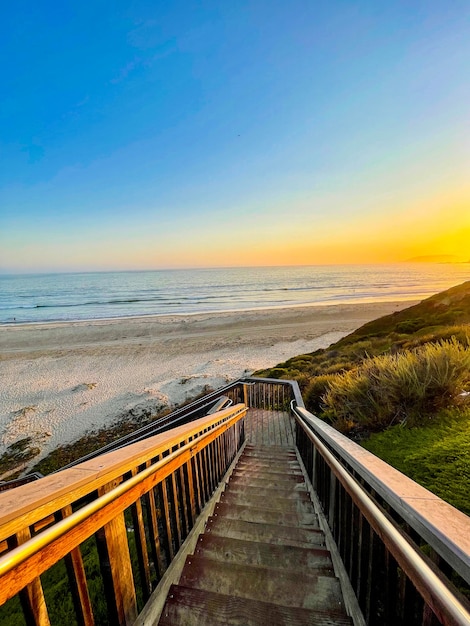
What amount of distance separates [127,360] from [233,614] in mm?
17708

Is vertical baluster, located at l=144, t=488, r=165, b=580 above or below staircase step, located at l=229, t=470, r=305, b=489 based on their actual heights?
above

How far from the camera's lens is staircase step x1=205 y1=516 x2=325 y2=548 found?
2816 mm

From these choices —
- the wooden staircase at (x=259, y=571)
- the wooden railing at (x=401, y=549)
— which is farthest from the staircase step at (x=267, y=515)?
the wooden railing at (x=401, y=549)

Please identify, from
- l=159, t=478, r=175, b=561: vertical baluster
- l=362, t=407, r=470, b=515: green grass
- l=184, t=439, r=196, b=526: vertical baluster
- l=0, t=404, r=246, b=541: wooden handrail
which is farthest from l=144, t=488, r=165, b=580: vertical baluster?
l=362, t=407, r=470, b=515: green grass

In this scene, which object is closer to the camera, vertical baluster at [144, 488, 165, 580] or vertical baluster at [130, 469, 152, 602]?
vertical baluster at [130, 469, 152, 602]

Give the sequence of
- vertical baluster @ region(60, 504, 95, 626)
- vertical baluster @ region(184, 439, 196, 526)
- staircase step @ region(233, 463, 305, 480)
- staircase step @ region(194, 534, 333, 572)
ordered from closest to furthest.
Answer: vertical baluster @ region(60, 504, 95, 626), staircase step @ region(194, 534, 333, 572), vertical baluster @ region(184, 439, 196, 526), staircase step @ region(233, 463, 305, 480)

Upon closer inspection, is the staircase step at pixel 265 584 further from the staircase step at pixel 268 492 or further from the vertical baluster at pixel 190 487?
the staircase step at pixel 268 492

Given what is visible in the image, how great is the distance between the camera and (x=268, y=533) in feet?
9.55

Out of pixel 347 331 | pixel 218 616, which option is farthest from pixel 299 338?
pixel 218 616

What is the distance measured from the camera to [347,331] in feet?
78.5

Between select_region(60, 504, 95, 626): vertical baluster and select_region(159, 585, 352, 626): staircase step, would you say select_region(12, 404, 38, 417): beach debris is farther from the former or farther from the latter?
select_region(60, 504, 95, 626): vertical baluster

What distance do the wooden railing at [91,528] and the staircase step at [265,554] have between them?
279 mm

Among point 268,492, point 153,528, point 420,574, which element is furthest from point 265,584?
point 268,492

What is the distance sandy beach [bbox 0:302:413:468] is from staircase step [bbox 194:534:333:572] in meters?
8.83
